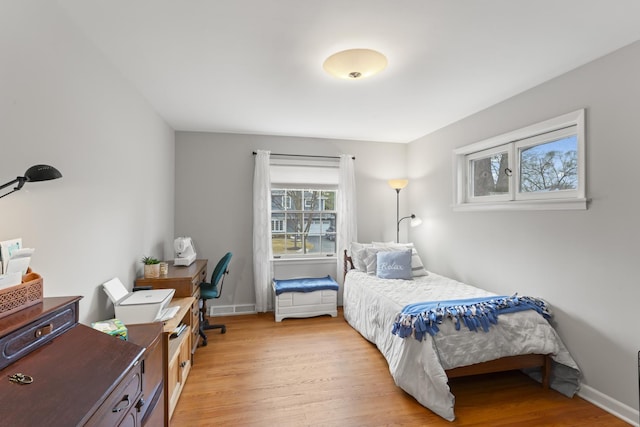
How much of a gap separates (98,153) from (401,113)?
281cm

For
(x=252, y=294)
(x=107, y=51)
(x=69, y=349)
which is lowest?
(x=252, y=294)

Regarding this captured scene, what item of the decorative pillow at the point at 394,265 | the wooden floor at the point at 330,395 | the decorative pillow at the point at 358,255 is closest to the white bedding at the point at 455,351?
the wooden floor at the point at 330,395

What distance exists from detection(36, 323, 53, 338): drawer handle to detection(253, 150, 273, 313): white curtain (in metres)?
2.89

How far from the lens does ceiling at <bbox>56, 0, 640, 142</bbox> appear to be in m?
1.64

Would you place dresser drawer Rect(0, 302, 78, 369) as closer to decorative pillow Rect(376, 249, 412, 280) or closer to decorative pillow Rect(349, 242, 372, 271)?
decorative pillow Rect(376, 249, 412, 280)

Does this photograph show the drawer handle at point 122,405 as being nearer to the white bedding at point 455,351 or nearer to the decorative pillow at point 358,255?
the white bedding at point 455,351

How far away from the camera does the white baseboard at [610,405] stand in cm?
196

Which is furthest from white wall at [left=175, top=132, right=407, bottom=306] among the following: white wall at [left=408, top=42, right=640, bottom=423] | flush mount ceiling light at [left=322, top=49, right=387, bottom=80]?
white wall at [left=408, top=42, right=640, bottom=423]

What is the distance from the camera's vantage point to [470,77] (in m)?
2.45

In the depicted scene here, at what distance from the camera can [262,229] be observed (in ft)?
13.2

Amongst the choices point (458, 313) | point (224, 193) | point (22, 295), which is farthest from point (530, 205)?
point (224, 193)

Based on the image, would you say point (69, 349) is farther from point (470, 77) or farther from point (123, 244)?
point (470, 77)

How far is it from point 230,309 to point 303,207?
1725mm

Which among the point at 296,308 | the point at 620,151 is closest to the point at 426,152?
the point at 620,151
